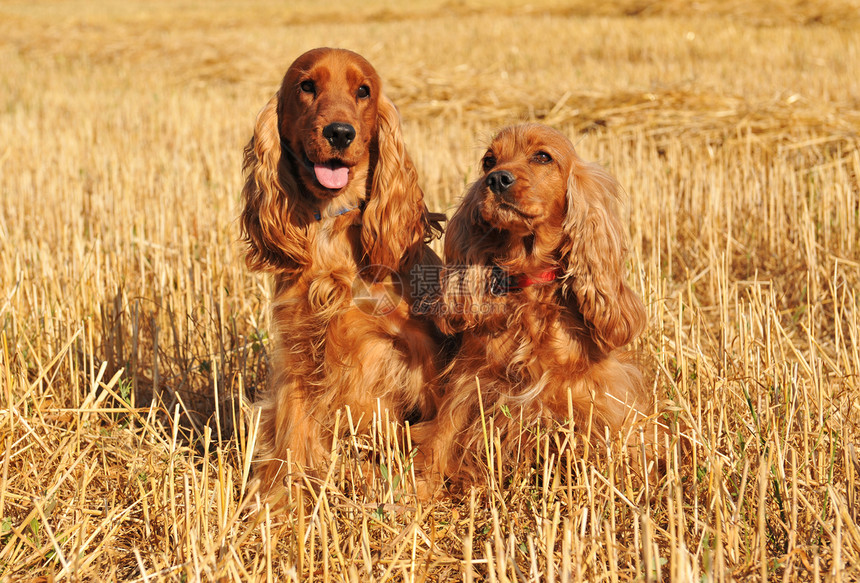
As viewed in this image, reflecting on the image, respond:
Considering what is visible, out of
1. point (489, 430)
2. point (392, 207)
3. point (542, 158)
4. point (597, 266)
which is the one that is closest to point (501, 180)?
point (542, 158)

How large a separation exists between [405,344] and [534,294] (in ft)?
1.59

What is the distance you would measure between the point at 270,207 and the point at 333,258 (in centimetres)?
29

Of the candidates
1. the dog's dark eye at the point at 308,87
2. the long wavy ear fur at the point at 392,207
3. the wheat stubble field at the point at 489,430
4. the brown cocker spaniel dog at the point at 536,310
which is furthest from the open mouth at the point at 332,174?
the wheat stubble field at the point at 489,430

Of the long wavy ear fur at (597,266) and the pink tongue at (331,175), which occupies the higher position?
the pink tongue at (331,175)

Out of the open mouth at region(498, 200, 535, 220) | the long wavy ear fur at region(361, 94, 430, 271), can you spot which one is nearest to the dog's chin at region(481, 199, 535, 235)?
the open mouth at region(498, 200, 535, 220)

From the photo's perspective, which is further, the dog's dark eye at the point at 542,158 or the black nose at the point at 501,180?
the dog's dark eye at the point at 542,158

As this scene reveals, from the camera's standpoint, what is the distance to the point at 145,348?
12.3ft

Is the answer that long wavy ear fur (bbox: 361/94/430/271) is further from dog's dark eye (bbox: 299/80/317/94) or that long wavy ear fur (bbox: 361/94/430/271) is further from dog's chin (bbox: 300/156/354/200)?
dog's dark eye (bbox: 299/80/317/94)

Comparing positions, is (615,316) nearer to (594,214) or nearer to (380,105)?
(594,214)

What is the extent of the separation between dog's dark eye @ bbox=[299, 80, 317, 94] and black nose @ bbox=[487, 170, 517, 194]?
764mm

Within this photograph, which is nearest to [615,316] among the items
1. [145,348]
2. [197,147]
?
[145,348]

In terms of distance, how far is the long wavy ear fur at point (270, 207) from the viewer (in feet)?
9.02

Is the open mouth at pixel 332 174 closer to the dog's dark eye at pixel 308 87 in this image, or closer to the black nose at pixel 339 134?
the black nose at pixel 339 134

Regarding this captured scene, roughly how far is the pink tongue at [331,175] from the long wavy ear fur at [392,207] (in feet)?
0.50
